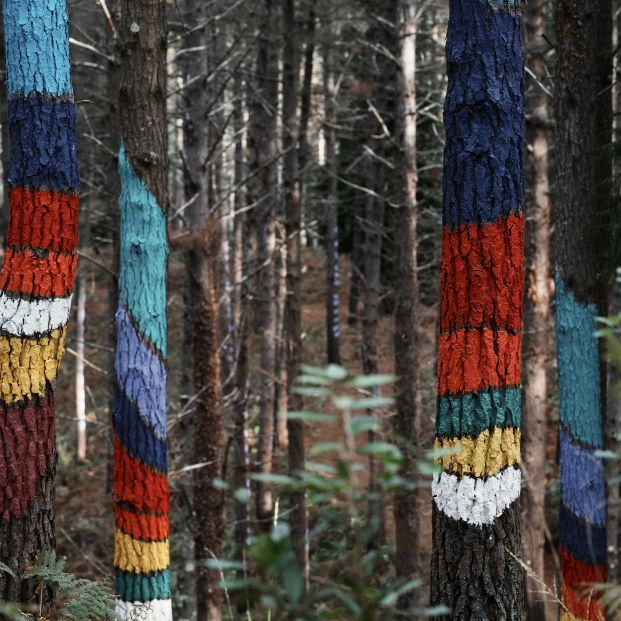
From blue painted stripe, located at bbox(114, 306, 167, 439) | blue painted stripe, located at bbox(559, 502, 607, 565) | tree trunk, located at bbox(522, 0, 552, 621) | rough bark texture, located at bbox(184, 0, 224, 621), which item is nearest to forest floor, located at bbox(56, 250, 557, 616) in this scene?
rough bark texture, located at bbox(184, 0, 224, 621)

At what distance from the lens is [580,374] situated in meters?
6.43

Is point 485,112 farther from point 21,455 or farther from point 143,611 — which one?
point 143,611

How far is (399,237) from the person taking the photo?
10055mm

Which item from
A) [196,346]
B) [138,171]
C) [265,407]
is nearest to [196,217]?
[196,346]

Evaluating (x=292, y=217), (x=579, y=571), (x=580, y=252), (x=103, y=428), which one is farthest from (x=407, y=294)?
(x=579, y=571)

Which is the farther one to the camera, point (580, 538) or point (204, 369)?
point (204, 369)

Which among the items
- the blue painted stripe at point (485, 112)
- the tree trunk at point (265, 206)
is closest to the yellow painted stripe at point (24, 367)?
the blue painted stripe at point (485, 112)

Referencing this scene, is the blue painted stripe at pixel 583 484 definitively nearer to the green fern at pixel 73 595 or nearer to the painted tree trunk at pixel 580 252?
the painted tree trunk at pixel 580 252

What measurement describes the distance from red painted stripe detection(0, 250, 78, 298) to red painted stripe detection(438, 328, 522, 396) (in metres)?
2.56

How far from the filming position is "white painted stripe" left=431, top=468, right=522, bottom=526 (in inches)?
147

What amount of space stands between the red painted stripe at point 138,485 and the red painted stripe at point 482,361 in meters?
2.67

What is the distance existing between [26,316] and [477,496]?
2.89 metres

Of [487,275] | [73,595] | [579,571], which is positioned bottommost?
[579,571]

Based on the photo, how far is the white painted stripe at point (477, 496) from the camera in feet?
Result: 12.3
